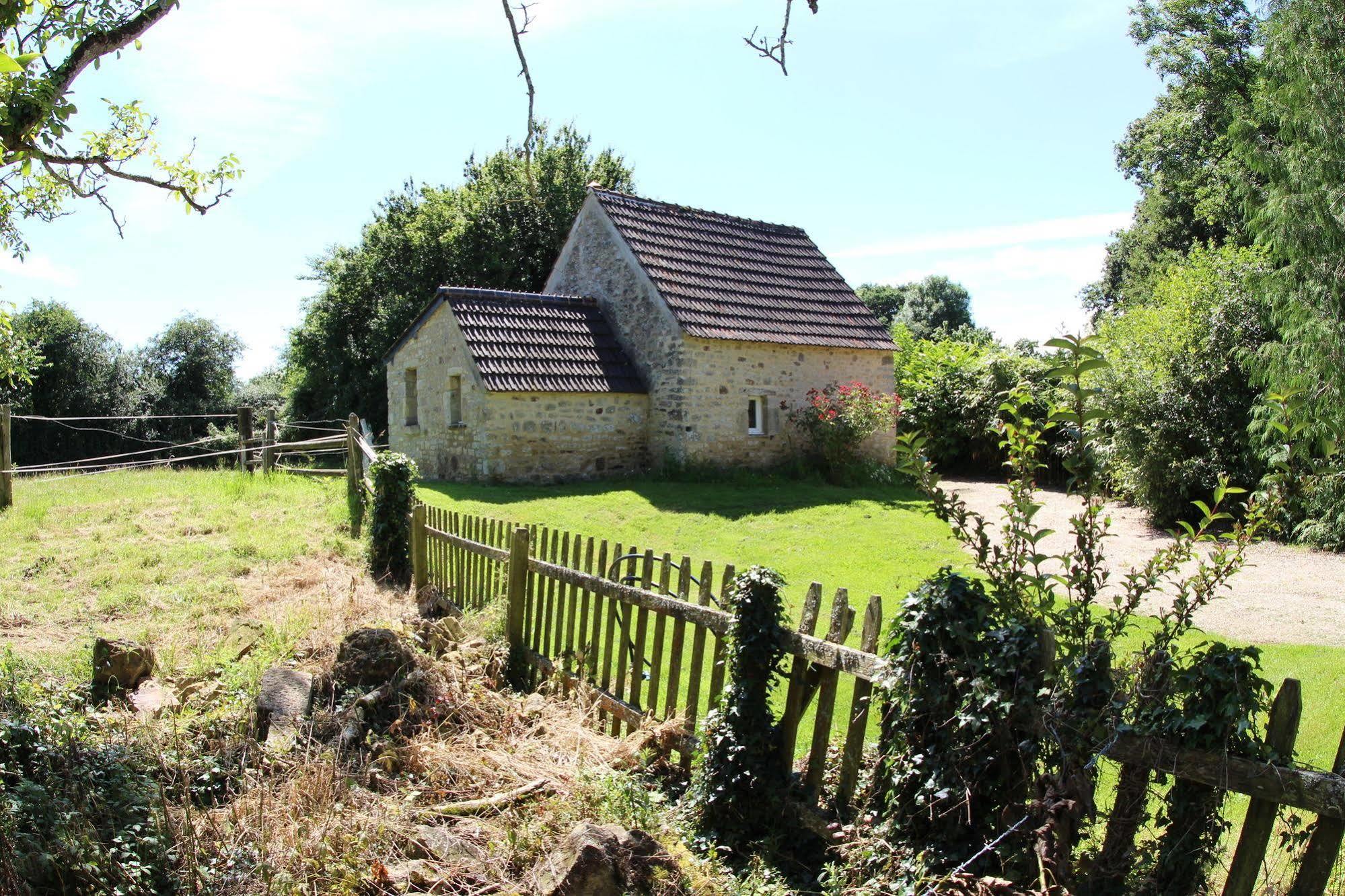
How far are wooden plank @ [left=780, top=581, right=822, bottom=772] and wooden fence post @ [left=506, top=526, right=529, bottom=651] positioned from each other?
3.02 m

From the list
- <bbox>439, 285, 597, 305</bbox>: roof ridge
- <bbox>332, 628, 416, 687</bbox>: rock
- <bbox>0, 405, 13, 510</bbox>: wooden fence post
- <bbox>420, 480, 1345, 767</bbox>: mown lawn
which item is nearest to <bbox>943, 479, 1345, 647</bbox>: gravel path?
<bbox>420, 480, 1345, 767</bbox>: mown lawn

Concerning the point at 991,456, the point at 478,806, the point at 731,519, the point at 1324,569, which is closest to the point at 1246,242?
the point at 991,456

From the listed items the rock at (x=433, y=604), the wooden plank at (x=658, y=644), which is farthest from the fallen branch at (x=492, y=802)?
the rock at (x=433, y=604)

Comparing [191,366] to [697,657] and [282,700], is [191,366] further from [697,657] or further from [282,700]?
[697,657]

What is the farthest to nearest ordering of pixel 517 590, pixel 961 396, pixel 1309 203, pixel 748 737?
pixel 961 396
pixel 1309 203
pixel 517 590
pixel 748 737

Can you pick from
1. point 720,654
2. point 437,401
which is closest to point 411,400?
point 437,401

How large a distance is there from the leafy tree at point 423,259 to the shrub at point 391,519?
67.0 ft

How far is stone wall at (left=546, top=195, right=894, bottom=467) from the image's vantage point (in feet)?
58.9

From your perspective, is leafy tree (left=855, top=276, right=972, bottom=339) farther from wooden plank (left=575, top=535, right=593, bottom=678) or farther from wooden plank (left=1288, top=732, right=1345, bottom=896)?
wooden plank (left=1288, top=732, right=1345, bottom=896)

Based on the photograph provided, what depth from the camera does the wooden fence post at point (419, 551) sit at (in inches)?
358

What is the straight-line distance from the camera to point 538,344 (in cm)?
1817

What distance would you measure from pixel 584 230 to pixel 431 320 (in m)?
4.13

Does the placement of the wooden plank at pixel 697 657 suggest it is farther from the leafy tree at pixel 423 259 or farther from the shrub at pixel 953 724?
the leafy tree at pixel 423 259

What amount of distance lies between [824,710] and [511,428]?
13.8m
